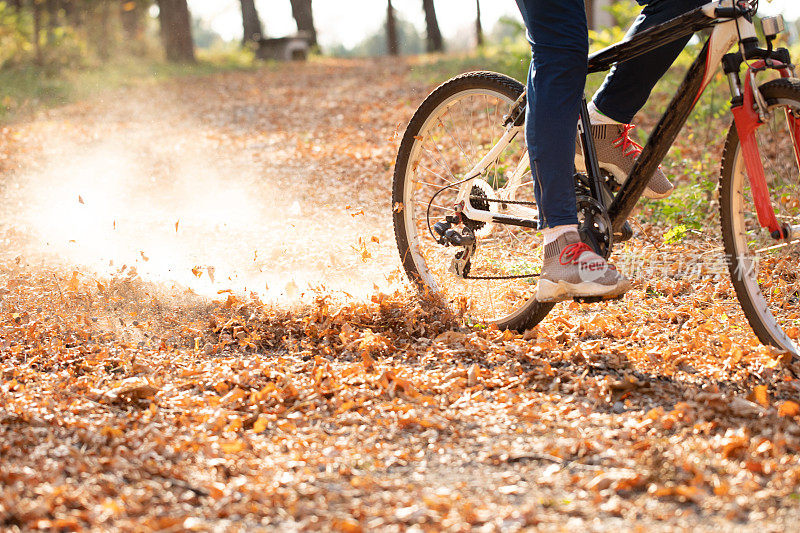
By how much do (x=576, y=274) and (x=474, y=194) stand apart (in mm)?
875

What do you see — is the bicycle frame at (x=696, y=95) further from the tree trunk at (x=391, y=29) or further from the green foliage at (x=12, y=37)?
the tree trunk at (x=391, y=29)

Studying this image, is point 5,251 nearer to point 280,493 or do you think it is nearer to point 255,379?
point 255,379

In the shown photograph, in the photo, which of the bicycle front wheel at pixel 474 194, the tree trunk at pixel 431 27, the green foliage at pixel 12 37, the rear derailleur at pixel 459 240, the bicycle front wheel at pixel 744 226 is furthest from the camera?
the tree trunk at pixel 431 27

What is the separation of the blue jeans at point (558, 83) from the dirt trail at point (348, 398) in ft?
2.05

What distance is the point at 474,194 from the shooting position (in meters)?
3.63

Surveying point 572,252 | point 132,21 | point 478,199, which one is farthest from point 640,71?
point 132,21

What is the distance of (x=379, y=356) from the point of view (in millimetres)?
3217

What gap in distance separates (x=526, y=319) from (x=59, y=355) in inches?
73.9

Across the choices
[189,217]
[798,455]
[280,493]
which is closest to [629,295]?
[798,455]

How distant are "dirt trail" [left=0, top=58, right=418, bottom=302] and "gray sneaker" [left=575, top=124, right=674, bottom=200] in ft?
3.82

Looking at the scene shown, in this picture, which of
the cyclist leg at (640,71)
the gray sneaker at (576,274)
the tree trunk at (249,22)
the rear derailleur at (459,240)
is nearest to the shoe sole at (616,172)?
the cyclist leg at (640,71)

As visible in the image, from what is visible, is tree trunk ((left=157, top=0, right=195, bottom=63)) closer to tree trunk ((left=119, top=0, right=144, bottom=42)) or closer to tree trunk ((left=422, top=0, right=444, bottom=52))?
tree trunk ((left=119, top=0, right=144, bottom=42))

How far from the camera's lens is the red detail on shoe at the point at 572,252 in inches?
114

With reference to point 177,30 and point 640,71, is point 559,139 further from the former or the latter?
point 177,30
